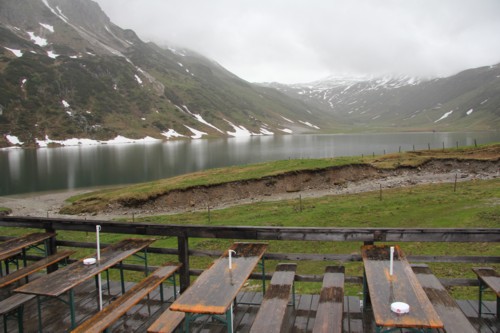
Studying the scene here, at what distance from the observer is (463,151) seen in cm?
4281

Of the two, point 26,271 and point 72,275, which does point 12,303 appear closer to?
point 26,271

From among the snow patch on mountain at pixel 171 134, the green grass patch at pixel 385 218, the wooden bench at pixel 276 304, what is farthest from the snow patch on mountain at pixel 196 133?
the wooden bench at pixel 276 304

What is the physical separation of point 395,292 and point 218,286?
2289mm

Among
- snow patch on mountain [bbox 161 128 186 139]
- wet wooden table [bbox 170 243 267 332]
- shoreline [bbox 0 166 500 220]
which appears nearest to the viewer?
wet wooden table [bbox 170 243 267 332]

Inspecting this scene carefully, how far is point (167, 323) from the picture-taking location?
5.45 m

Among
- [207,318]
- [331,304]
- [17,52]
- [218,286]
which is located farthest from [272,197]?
[17,52]

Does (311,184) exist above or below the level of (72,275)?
below

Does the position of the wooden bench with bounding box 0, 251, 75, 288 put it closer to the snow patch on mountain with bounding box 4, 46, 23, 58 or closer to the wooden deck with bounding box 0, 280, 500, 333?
the wooden deck with bounding box 0, 280, 500, 333

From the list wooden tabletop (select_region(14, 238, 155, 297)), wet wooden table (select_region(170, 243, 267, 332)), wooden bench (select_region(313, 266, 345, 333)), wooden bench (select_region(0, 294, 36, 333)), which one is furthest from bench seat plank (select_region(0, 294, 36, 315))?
wooden bench (select_region(313, 266, 345, 333))

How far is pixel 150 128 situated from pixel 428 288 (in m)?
163

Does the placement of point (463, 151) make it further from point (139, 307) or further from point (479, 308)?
point (139, 307)

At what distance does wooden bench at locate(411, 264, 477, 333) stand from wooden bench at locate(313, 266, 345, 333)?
1280mm

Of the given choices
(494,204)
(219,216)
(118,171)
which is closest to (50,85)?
(118,171)

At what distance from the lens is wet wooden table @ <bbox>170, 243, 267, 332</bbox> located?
14.9 ft
